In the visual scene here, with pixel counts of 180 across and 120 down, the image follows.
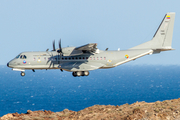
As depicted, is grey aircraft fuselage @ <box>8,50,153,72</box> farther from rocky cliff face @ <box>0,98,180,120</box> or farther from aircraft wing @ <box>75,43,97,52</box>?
rocky cliff face @ <box>0,98,180,120</box>

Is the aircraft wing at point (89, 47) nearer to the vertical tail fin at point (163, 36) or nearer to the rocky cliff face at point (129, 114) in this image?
the rocky cliff face at point (129, 114)

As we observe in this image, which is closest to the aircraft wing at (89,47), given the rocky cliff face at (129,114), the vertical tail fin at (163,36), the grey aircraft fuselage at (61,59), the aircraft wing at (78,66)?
the grey aircraft fuselage at (61,59)

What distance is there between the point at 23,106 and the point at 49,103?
15.1 m

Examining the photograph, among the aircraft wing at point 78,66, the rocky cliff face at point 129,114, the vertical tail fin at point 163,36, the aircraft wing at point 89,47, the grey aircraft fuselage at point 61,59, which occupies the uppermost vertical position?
the vertical tail fin at point 163,36

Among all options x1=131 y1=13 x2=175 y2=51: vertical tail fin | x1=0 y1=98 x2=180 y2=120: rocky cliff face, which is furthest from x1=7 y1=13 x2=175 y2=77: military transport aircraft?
x1=0 y1=98 x2=180 y2=120: rocky cliff face

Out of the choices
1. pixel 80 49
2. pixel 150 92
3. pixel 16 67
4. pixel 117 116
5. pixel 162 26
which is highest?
pixel 162 26

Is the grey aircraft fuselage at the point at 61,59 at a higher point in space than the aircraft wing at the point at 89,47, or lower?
lower

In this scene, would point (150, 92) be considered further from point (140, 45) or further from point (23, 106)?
point (140, 45)

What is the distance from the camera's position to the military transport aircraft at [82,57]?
Answer: 3656 centimetres

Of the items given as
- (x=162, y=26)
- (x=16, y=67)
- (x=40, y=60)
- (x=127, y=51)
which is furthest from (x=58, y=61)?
(x=162, y=26)

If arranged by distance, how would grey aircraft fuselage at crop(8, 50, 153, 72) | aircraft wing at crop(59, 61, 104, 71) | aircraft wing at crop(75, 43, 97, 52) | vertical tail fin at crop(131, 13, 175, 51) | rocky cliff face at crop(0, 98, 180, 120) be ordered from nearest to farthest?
1. rocky cliff face at crop(0, 98, 180, 120)
2. aircraft wing at crop(75, 43, 97, 52)
3. aircraft wing at crop(59, 61, 104, 71)
4. grey aircraft fuselage at crop(8, 50, 153, 72)
5. vertical tail fin at crop(131, 13, 175, 51)

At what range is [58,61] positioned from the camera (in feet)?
123

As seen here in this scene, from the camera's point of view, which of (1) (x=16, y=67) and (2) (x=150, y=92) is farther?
(2) (x=150, y=92)

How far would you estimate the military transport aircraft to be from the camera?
36562mm
